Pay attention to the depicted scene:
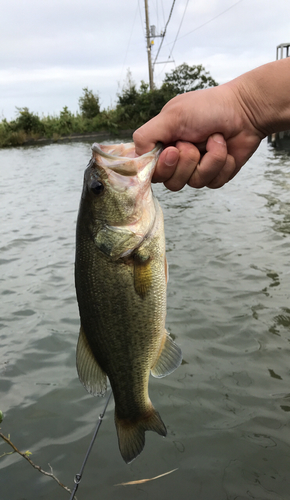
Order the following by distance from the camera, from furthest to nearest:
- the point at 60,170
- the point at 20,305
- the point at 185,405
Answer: the point at 60,170 → the point at 20,305 → the point at 185,405

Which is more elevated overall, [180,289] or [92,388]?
[92,388]

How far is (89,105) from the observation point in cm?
4106

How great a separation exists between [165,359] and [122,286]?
502 mm

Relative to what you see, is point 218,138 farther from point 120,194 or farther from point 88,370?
point 88,370

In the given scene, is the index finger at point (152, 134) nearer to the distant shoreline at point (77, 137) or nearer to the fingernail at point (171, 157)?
the fingernail at point (171, 157)

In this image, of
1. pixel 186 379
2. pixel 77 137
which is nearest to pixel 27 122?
pixel 77 137

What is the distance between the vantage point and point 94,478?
9.94 feet

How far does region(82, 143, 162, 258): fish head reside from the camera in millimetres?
1987

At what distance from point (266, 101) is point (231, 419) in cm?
251

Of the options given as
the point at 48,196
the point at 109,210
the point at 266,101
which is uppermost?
the point at 266,101

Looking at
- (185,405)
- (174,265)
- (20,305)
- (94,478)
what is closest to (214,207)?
(174,265)

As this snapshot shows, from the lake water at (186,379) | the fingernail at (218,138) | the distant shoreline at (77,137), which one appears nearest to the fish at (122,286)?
the fingernail at (218,138)

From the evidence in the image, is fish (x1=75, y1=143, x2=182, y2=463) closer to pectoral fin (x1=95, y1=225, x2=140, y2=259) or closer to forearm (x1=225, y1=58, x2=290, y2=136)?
pectoral fin (x1=95, y1=225, x2=140, y2=259)

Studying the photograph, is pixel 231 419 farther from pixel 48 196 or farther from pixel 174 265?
pixel 48 196
